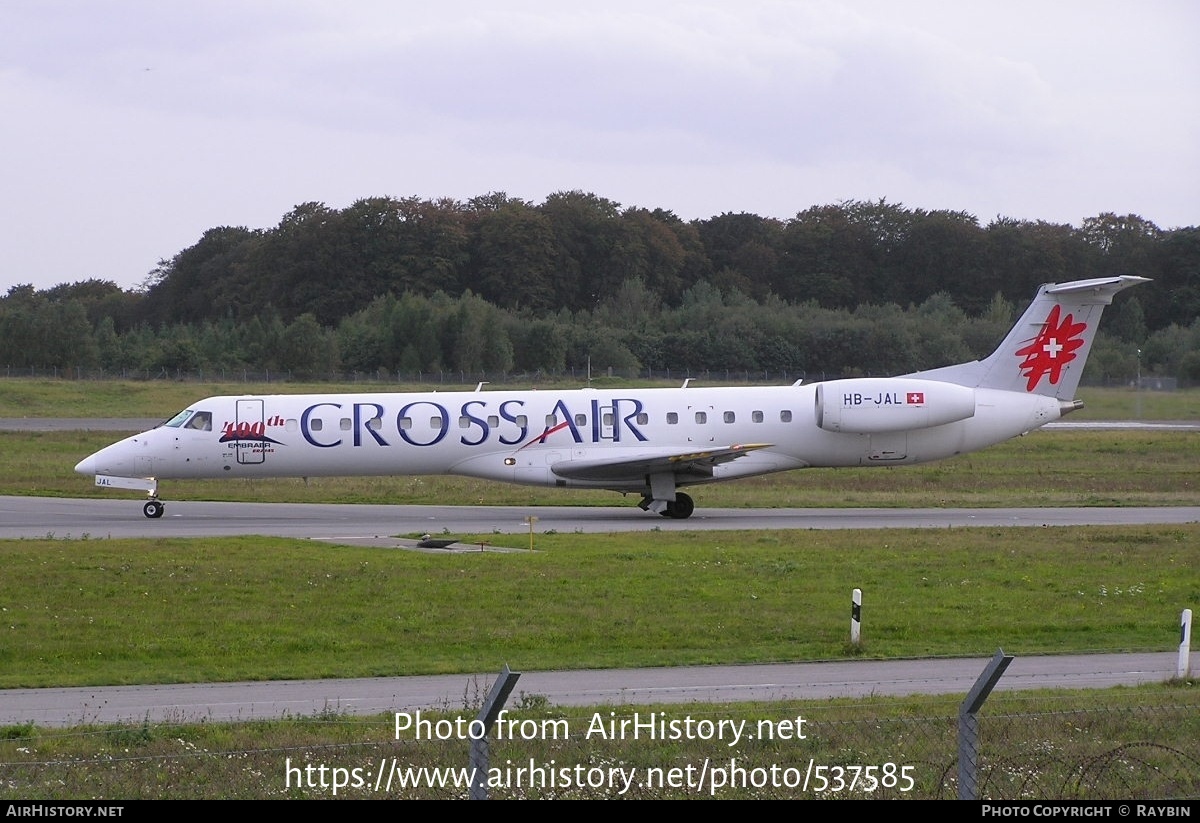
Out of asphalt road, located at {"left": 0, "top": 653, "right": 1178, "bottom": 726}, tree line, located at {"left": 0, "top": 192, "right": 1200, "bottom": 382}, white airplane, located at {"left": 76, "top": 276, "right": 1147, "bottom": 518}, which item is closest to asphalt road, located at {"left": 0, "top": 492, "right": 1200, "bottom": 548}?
white airplane, located at {"left": 76, "top": 276, "right": 1147, "bottom": 518}

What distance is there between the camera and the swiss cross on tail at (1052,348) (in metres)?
31.8

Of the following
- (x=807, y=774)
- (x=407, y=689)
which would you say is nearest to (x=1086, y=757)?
(x=807, y=774)

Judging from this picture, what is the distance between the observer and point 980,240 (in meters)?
86.8

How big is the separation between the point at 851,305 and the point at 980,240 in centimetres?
910

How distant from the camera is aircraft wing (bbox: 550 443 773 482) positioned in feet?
97.6

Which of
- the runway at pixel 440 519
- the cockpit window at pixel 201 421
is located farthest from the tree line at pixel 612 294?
the cockpit window at pixel 201 421

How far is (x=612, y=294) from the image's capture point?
9669 cm

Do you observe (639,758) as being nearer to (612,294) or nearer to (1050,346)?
(1050,346)

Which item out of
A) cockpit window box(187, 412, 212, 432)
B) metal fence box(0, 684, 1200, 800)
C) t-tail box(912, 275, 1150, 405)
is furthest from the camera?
t-tail box(912, 275, 1150, 405)

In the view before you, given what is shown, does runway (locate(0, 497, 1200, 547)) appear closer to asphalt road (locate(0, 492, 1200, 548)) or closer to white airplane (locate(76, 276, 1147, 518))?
asphalt road (locate(0, 492, 1200, 548))

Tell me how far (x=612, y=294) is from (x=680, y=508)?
66.8m

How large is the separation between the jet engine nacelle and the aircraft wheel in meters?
3.54

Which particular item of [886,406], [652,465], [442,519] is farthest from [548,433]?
[886,406]

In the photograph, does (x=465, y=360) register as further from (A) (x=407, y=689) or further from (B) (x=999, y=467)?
(A) (x=407, y=689)
